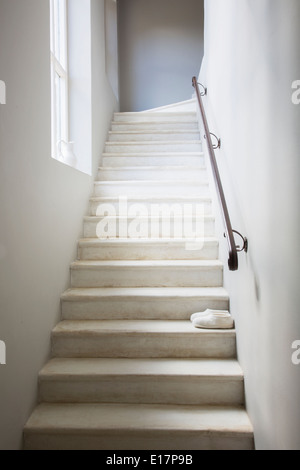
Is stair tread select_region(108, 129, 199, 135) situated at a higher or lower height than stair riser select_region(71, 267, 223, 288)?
higher

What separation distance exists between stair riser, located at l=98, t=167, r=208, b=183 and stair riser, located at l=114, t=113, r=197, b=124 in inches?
45.1

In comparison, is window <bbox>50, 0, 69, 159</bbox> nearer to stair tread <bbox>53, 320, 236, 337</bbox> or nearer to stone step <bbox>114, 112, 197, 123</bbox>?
stone step <bbox>114, 112, 197, 123</bbox>

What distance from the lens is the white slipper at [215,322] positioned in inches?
91.0

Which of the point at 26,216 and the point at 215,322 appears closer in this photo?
the point at 26,216

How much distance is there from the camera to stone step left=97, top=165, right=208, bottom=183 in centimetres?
385

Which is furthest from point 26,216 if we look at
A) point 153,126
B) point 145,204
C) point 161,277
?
point 153,126

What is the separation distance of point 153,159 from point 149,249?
1440mm

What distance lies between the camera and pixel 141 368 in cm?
215

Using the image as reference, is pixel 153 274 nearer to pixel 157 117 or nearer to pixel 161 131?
pixel 161 131

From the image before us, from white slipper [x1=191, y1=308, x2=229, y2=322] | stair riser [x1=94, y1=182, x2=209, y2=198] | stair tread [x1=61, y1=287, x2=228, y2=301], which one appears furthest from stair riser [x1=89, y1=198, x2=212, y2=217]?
white slipper [x1=191, y1=308, x2=229, y2=322]

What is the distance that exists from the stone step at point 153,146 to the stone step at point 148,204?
103cm

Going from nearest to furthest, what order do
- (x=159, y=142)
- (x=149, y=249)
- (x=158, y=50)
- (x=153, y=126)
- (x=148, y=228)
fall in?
(x=149, y=249) < (x=148, y=228) < (x=159, y=142) < (x=153, y=126) < (x=158, y=50)

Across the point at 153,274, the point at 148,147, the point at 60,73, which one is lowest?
the point at 153,274

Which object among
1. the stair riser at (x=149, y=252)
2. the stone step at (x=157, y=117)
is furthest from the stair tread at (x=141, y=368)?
the stone step at (x=157, y=117)
